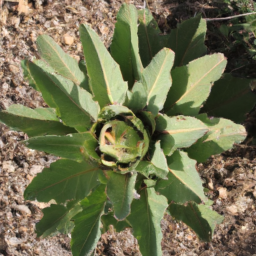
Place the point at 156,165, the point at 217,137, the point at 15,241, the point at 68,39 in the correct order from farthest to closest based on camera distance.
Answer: the point at 68,39
the point at 15,241
the point at 217,137
the point at 156,165

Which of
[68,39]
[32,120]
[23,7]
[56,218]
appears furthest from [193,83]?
[23,7]

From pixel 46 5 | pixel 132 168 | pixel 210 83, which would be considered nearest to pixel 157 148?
pixel 132 168

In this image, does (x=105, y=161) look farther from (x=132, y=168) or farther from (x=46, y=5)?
(x=46, y=5)

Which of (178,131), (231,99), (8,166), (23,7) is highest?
(23,7)

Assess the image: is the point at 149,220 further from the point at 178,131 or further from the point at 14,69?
the point at 14,69

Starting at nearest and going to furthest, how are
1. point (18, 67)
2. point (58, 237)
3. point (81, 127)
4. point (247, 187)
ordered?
point (81, 127) → point (247, 187) → point (58, 237) → point (18, 67)

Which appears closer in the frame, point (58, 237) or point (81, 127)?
point (81, 127)

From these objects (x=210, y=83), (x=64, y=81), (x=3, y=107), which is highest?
(x=64, y=81)

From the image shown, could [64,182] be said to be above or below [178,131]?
below
